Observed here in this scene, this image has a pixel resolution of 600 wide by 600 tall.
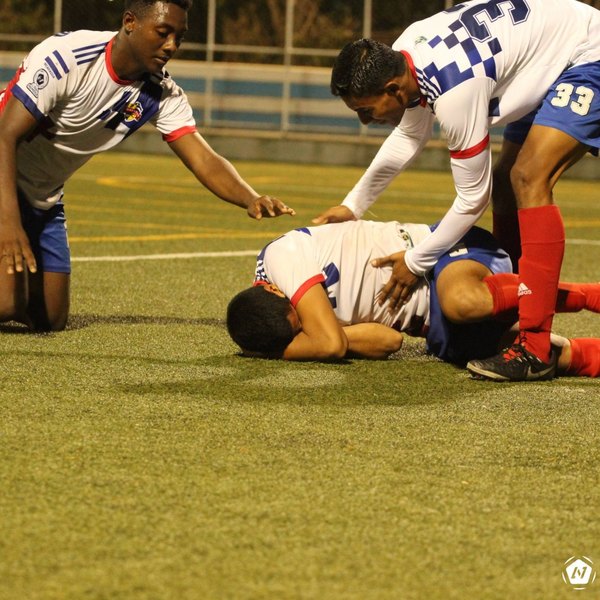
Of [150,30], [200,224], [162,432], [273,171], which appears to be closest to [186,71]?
[273,171]

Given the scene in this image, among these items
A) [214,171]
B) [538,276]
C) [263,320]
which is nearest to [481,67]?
[538,276]

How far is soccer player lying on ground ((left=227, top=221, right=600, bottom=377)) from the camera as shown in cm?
516

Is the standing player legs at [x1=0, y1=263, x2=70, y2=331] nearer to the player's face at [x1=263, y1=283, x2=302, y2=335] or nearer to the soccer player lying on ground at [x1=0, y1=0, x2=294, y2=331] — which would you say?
the soccer player lying on ground at [x1=0, y1=0, x2=294, y2=331]

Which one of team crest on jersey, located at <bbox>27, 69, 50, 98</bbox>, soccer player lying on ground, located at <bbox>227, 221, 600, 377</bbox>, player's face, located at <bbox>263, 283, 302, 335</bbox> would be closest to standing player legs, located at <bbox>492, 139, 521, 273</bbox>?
soccer player lying on ground, located at <bbox>227, 221, 600, 377</bbox>

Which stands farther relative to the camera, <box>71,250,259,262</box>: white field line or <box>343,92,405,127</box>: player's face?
<box>71,250,259,262</box>: white field line

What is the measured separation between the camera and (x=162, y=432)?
156 inches

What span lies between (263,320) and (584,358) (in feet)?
4.00

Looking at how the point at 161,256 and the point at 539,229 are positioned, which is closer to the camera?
the point at 539,229

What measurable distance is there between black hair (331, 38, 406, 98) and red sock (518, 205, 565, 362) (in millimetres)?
702

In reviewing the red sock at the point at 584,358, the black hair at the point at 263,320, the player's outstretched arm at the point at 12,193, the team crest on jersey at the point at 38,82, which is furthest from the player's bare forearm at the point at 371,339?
the team crest on jersey at the point at 38,82

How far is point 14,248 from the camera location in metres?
5.24

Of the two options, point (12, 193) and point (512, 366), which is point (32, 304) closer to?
point (12, 193)

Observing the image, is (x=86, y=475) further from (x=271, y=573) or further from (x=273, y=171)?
(x=273, y=171)

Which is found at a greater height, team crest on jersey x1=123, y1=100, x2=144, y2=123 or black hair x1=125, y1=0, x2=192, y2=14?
black hair x1=125, y1=0, x2=192, y2=14
